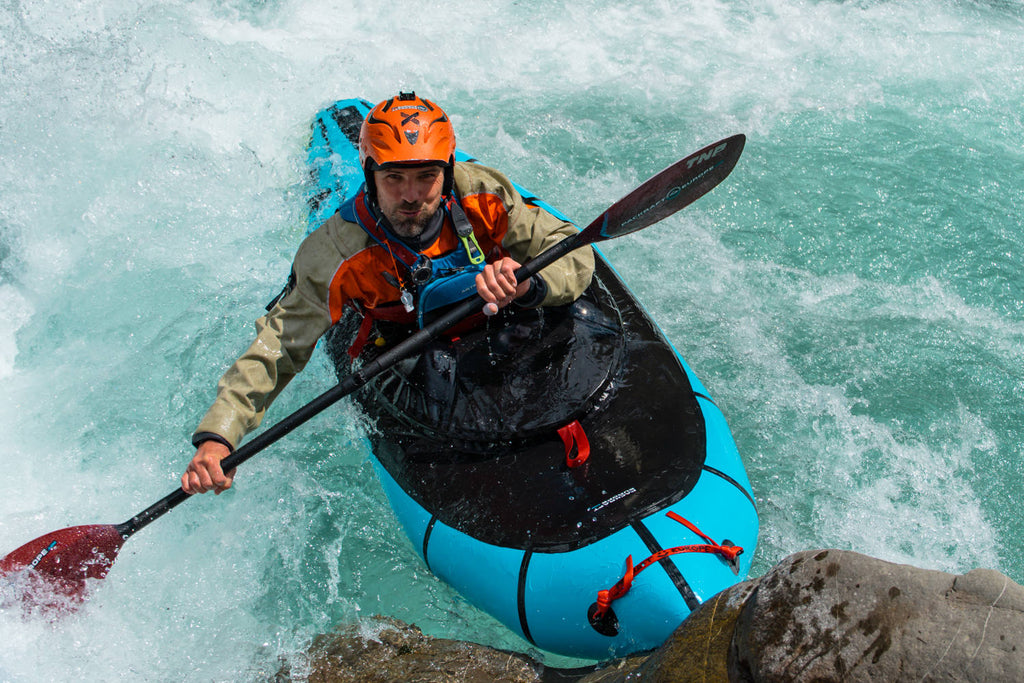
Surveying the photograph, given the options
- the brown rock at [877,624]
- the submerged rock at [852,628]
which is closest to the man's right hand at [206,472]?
the submerged rock at [852,628]

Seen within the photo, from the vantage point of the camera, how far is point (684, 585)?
2.38 meters

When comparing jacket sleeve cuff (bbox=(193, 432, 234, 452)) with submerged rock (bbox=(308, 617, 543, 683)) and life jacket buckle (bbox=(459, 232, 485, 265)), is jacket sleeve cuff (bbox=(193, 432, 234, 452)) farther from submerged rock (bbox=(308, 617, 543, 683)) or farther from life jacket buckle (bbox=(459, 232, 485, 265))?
life jacket buckle (bbox=(459, 232, 485, 265))

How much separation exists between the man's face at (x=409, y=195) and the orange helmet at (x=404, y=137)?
0.15 ft

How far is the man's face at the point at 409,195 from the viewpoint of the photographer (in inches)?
103

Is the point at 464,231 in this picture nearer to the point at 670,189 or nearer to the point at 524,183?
the point at 670,189

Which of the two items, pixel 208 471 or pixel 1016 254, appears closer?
pixel 208 471

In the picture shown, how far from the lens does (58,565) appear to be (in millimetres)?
2836

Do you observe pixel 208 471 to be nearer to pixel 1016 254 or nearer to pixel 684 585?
pixel 684 585

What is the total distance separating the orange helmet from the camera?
8.32ft

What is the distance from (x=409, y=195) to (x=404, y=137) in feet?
0.64

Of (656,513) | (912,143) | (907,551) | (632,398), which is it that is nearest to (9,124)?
(632,398)

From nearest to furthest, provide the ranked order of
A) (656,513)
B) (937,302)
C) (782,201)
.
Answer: (656,513), (937,302), (782,201)

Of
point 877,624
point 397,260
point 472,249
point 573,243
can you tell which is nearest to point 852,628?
point 877,624

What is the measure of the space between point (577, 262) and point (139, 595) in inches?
85.0
